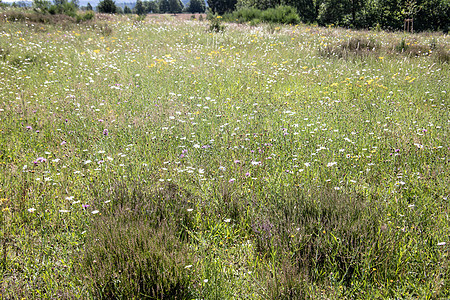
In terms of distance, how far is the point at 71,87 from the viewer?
6.28m

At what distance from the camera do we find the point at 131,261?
195 centimetres

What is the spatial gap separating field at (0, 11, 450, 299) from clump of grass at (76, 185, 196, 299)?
13mm

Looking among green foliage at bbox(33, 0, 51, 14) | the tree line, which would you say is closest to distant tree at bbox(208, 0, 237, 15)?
the tree line

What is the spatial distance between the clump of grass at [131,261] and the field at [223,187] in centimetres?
1

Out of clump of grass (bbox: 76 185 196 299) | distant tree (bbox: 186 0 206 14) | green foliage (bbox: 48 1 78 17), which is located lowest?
clump of grass (bbox: 76 185 196 299)

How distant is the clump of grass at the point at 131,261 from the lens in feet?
6.20

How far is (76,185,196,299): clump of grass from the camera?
1.89 m

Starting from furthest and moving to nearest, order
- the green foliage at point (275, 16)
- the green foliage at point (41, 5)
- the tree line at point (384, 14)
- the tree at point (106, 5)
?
1. the tree line at point (384, 14)
2. the tree at point (106, 5)
3. the green foliage at point (275, 16)
4. the green foliage at point (41, 5)

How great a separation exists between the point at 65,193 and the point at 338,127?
379 centimetres

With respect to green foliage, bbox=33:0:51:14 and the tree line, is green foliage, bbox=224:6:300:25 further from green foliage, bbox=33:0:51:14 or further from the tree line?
green foliage, bbox=33:0:51:14

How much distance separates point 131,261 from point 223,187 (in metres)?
→ 1.21

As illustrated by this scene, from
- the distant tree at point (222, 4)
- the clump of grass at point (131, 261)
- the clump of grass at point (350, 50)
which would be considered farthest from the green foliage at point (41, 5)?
the distant tree at point (222, 4)

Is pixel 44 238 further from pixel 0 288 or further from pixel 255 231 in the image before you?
pixel 255 231

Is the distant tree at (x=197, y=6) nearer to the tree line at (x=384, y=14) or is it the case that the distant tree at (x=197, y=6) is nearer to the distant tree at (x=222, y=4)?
the distant tree at (x=222, y=4)
